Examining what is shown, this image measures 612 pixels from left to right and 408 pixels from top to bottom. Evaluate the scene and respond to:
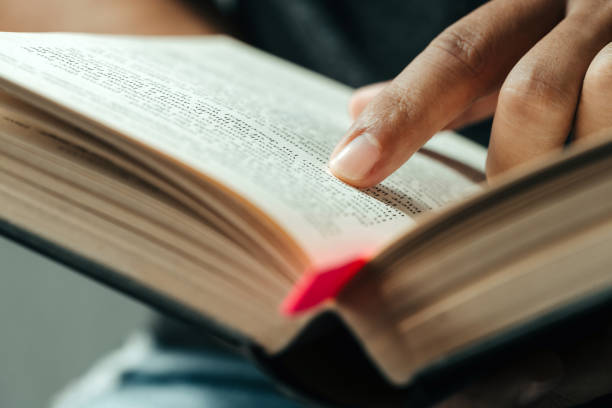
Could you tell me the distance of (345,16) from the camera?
1045mm

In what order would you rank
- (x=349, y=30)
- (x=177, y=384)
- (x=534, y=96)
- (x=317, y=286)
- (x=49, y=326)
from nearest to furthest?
(x=317, y=286), (x=534, y=96), (x=177, y=384), (x=349, y=30), (x=49, y=326)

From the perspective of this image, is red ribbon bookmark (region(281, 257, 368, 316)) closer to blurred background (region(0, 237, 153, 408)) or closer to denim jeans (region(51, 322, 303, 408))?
denim jeans (region(51, 322, 303, 408))

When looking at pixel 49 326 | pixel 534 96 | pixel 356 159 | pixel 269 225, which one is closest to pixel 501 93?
pixel 534 96

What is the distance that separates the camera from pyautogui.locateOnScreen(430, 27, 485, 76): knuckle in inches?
19.3

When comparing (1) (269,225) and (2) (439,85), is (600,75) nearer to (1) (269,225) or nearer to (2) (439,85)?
(2) (439,85)

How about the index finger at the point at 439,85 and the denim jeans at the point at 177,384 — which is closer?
the index finger at the point at 439,85

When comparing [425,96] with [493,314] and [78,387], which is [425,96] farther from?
[78,387]

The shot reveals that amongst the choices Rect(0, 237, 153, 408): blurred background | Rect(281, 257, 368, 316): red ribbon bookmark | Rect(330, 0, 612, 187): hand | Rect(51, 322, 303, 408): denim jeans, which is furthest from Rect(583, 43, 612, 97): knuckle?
A: Rect(0, 237, 153, 408): blurred background

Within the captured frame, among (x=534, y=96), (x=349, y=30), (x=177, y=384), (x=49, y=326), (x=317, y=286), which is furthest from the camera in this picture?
(x=49, y=326)

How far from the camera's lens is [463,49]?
1.63ft

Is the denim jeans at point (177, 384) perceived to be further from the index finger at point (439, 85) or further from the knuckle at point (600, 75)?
the knuckle at point (600, 75)

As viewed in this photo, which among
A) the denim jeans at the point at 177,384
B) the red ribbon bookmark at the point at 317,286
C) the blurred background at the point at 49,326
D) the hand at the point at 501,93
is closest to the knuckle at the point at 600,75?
the hand at the point at 501,93

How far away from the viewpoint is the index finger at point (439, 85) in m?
0.42

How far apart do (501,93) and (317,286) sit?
241mm
